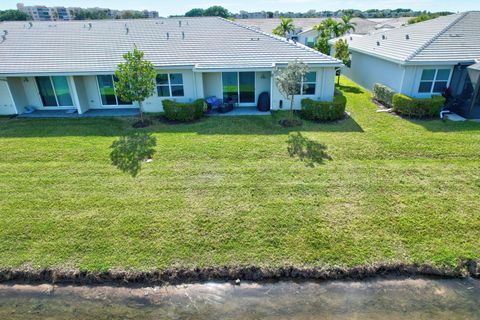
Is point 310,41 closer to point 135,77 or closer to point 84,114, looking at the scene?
point 84,114

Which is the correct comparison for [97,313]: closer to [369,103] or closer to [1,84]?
[1,84]

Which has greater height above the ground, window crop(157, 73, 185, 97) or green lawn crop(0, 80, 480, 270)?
window crop(157, 73, 185, 97)

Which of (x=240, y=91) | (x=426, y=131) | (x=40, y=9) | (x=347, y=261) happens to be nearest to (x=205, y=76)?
(x=240, y=91)

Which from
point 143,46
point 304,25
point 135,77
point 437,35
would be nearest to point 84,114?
point 135,77

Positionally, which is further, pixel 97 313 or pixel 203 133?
pixel 203 133

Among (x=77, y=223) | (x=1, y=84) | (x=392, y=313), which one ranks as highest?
(x=1, y=84)

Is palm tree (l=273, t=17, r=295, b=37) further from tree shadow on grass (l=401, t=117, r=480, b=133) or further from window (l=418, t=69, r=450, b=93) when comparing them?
tree shadow on grass (l=401, t=117, r=480, b=133)

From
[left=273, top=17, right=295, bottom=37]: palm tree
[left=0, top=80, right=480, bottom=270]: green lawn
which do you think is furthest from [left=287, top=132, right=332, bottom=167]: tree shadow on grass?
[left=273, top=17, right=295, bottom=37]: palm tree
